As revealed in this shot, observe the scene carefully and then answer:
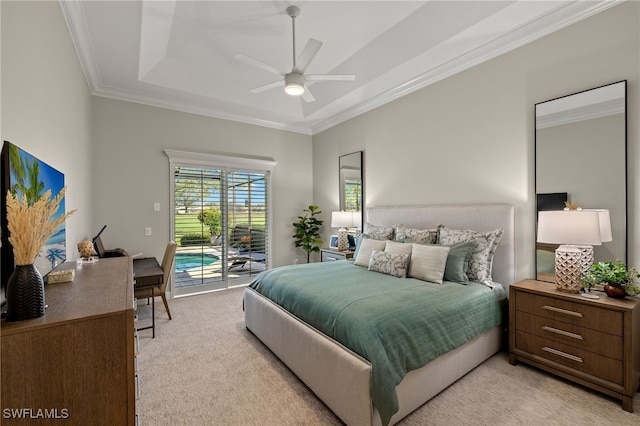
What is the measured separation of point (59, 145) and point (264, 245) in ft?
11.1

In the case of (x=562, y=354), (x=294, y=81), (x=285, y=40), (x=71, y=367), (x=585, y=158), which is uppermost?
(x=285, y=40)

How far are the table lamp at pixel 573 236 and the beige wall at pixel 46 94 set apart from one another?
340cm

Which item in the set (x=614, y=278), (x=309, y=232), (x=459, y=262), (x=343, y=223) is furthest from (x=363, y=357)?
(x=309, y=232)

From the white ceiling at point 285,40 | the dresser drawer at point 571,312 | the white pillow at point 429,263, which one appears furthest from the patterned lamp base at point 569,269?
the white ceiling at point 285,40

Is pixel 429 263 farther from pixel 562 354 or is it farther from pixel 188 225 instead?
pixel 188 225

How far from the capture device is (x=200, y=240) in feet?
14.9

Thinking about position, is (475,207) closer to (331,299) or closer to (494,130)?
(494,130)

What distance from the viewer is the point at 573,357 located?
2.12m

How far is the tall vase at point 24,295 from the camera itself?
1.01 m

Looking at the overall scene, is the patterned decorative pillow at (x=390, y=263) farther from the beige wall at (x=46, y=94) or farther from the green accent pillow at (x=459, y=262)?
the beige wall at (x=46, y=94)

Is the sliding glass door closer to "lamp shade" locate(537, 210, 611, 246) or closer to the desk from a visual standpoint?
the desk

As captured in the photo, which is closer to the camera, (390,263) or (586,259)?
(586,259)

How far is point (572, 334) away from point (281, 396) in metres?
2.20

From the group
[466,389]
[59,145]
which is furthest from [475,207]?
[59,145]
